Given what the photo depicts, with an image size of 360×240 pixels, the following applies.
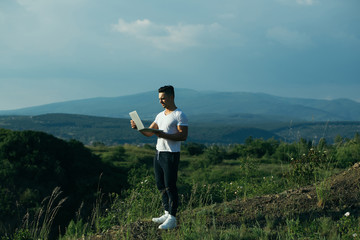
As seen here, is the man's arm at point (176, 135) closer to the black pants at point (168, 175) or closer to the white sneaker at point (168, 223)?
the black pants at point (168, 175)

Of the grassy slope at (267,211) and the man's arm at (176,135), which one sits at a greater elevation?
the man's arm at (176,135)

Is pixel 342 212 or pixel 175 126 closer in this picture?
pixel 175 126

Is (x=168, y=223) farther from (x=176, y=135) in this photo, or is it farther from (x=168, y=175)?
(x=176, y=135)

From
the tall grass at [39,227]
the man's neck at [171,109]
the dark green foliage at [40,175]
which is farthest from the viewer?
the dark green foliage at [40,175]

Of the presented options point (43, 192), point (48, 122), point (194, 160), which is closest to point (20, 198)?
point (43, 192)

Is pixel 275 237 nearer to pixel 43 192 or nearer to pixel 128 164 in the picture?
pixel 43 192

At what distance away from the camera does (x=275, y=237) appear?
5281mm

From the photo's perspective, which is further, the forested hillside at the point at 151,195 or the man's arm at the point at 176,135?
the forested hillside at the point at 151,195

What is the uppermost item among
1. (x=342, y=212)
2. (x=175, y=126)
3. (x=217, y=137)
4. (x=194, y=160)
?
(x=175, y=126)

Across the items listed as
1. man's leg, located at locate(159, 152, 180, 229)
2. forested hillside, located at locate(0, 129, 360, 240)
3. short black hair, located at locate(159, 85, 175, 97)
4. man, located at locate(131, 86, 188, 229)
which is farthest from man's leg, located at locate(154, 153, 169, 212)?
short black hair, located at locate(159, 85, 175, 97)

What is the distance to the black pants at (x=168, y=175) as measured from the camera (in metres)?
5.51

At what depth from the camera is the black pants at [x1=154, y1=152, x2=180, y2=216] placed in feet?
18.1

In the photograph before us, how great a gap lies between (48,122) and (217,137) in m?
80.1

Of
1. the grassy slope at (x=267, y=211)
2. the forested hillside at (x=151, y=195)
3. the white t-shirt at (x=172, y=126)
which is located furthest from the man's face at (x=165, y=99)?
the grassy slope at (x=267, y=211)
